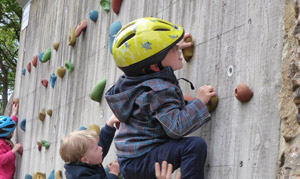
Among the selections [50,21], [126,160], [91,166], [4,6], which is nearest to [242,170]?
[126,160]

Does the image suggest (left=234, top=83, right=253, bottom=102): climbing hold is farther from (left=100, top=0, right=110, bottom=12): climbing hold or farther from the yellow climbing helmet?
(left=100, top=0, right=110, bottom=12): climbing hold

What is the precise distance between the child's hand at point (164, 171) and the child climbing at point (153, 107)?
125mm

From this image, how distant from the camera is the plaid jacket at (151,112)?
10.0 ft

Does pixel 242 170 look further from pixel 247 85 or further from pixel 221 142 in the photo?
pixel 247 85

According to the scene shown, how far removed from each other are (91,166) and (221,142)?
0.95 metres

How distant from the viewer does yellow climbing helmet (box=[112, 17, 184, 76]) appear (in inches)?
128

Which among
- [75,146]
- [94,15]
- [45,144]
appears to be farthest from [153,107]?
[45,144]

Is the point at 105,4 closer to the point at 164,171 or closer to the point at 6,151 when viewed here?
the point at 164,171

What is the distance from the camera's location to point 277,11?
295cm

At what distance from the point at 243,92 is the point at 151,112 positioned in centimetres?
56

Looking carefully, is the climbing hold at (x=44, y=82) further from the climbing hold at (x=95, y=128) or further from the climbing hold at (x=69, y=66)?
the climbing hold at (x=95, y=128)

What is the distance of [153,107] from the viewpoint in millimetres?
3107

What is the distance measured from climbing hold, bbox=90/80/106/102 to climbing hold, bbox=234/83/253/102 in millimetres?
2274

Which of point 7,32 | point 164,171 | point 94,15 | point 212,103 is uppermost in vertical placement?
point 7,32
